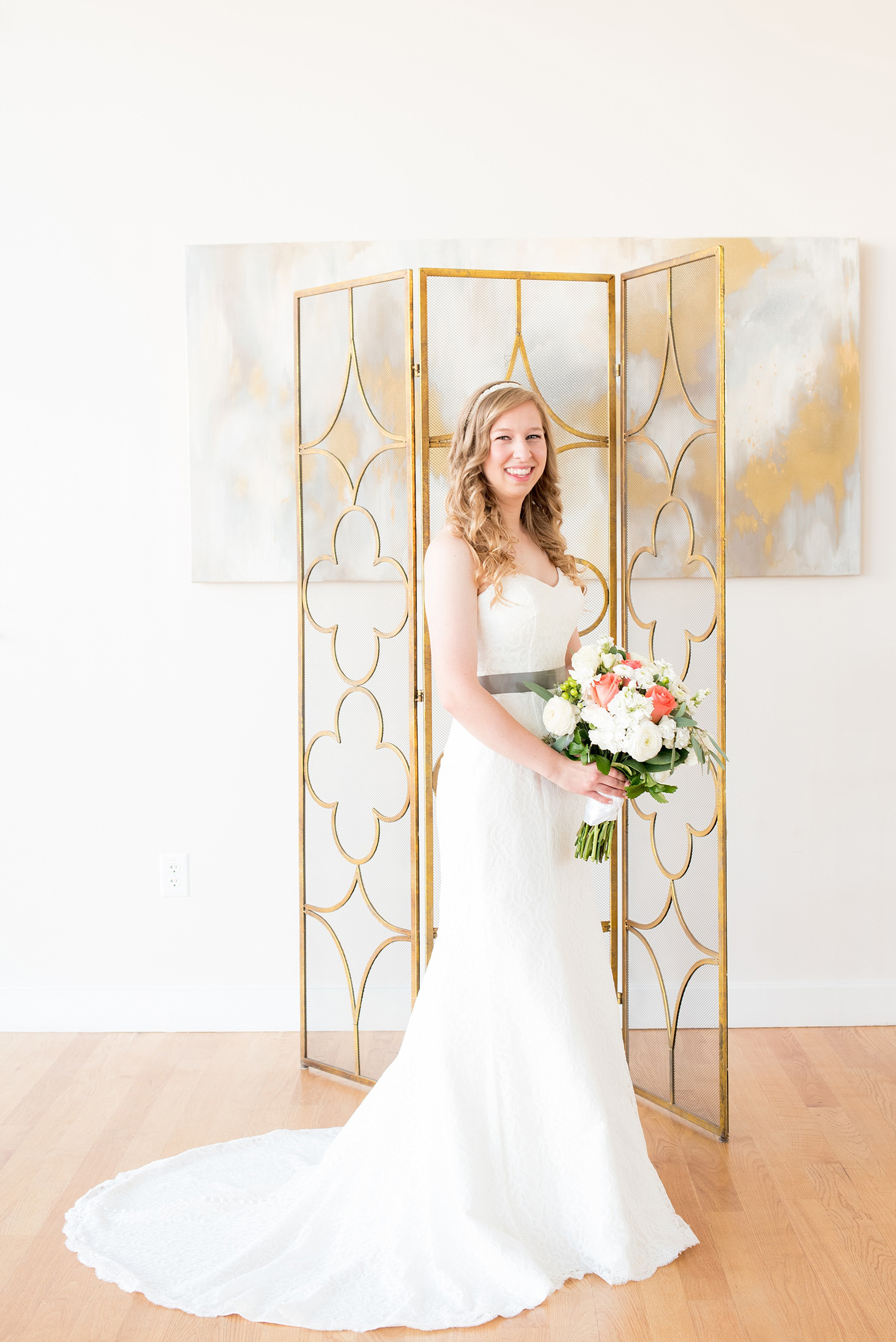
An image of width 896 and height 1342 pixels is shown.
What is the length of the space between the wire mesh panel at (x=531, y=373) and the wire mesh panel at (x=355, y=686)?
0.31 feet

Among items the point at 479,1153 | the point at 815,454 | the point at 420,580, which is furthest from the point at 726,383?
the point at 479,1153

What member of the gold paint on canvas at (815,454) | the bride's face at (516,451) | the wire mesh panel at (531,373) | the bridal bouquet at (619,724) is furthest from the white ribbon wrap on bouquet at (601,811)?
the gold paint on canvas at (815,454)

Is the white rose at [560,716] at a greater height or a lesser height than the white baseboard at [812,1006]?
greater

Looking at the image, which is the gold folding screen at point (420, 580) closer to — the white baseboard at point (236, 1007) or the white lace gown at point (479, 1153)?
the white baseboard at point (236, 1007)

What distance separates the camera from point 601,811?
7.55 ft

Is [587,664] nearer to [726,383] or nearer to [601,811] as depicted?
[601,811]

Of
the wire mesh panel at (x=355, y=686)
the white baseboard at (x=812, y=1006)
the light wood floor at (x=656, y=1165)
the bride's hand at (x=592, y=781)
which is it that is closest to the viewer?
the light wood floor at (x=656, y=1165)

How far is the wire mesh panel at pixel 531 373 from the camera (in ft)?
9.34

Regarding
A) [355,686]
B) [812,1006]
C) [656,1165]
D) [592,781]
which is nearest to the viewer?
[592,781]

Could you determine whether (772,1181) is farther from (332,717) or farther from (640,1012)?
(332,717)

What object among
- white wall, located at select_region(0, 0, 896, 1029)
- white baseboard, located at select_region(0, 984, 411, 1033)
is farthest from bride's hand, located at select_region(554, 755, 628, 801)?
white baseboard, located at select_region(0, 984, 411, 1033)

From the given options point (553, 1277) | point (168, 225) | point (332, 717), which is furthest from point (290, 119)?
point (553, 1277)

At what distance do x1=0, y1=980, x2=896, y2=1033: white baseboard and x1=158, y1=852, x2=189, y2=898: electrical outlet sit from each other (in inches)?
11.9

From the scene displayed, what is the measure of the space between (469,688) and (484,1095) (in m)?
0.80
